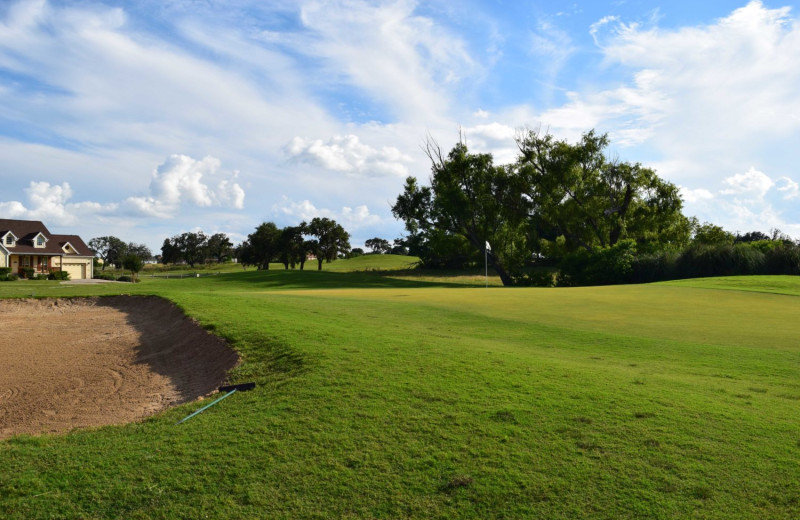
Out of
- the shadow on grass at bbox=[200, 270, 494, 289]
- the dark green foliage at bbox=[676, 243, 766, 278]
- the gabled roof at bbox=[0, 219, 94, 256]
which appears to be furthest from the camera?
the gabled roof at bbox=[0, 219, 94, 256]

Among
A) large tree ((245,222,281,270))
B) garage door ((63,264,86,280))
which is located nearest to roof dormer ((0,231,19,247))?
garage door ((63,264,86,280))

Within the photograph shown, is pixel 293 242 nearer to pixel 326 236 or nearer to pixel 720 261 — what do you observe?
pixel 326 236

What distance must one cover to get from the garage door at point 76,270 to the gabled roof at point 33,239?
5.21 ft

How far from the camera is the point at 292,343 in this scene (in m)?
10.5

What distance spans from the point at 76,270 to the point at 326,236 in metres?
32.2

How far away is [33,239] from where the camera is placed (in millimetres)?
58625

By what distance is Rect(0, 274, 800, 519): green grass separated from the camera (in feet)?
14.0

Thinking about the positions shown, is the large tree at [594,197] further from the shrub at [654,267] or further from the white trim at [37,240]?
the white trim at [37,240]

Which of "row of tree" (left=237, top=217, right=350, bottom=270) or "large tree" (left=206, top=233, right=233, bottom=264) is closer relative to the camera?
A: "row of tree" (left=237, top=217, right=350, bottom=270)

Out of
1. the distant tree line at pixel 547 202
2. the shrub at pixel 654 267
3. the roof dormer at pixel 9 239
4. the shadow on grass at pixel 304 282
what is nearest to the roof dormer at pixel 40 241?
the roof dormer at pixel 9 239

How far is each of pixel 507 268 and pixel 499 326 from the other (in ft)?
140

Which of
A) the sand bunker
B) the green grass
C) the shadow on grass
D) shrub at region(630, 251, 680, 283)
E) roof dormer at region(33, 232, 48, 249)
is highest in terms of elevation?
roof dormer at region(33, 232, 48, 249)

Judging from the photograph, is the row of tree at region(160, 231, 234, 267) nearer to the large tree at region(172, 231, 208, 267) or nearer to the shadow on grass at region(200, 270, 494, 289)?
the large tree at region(172, 231, 208, 267)

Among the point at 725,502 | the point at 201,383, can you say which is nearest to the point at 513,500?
the point at 725,502
